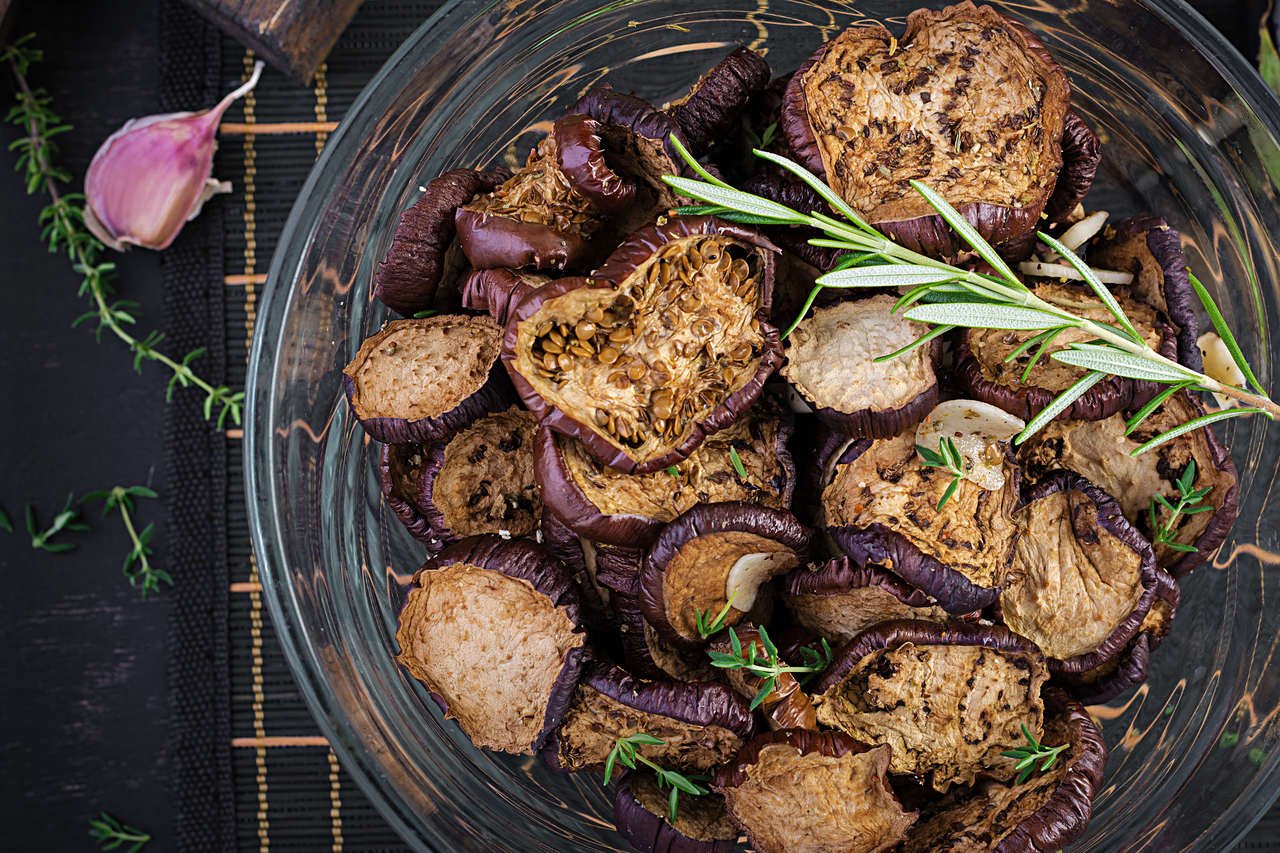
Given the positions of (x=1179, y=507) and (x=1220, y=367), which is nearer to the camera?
(x=1179, y=507)

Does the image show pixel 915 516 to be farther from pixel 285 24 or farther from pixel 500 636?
pixel 285 24

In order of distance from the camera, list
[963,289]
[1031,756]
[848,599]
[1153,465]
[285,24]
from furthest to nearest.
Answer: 1. [285,24]
2. [1153,465]
3. [848,599]
4. [1031,756]
5. [963,289]

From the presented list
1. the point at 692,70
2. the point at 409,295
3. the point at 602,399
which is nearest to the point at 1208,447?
the point at 602,399

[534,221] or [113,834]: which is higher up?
[534,221]

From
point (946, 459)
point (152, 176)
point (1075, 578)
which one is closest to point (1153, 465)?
point (1075, 578)

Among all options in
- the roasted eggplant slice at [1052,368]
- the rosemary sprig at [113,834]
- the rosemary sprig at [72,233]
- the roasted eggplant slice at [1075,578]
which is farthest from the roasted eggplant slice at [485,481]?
the rosemary sprig at [113,834]

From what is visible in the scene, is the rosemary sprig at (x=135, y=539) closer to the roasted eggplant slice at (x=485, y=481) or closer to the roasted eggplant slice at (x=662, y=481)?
the roasted eggplant slice at (x=485, y=481)
